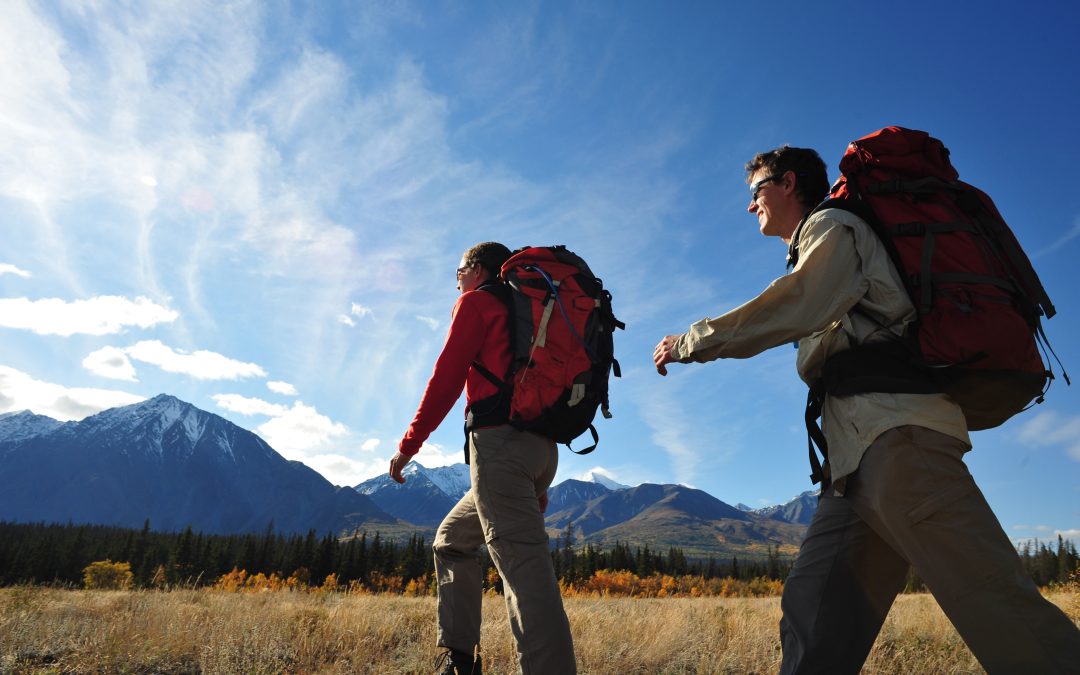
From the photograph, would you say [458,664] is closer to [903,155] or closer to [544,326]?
[544,326]

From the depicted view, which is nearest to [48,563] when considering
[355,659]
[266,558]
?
[266,558]

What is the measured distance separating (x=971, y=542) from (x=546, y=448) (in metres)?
2.02

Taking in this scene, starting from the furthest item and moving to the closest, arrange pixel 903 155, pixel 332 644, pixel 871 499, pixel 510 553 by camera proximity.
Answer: pixel 332 644 < pixel 510 553 < pixel 903 155 < pixel 871 499

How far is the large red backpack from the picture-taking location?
196 cm

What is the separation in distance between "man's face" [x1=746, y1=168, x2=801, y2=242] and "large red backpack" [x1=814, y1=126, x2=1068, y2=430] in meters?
0.61

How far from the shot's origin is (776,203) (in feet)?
9.73

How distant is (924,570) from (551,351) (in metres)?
2.01

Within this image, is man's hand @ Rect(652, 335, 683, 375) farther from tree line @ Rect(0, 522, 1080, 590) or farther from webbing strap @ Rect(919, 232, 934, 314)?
tree line @ Rect(0, 522, 1080, 590)

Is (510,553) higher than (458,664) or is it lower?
higher

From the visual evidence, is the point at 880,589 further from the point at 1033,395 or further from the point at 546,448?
the point at 546,448

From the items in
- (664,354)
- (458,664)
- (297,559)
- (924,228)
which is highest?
(924,228)

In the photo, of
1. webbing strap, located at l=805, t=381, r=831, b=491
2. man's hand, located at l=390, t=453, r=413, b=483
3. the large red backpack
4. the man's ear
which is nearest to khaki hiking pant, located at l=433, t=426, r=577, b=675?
man's hand, located at l=390, t=453, r=413, b=483

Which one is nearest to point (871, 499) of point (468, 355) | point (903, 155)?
point (903, 155)

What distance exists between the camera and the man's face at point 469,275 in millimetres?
4066
